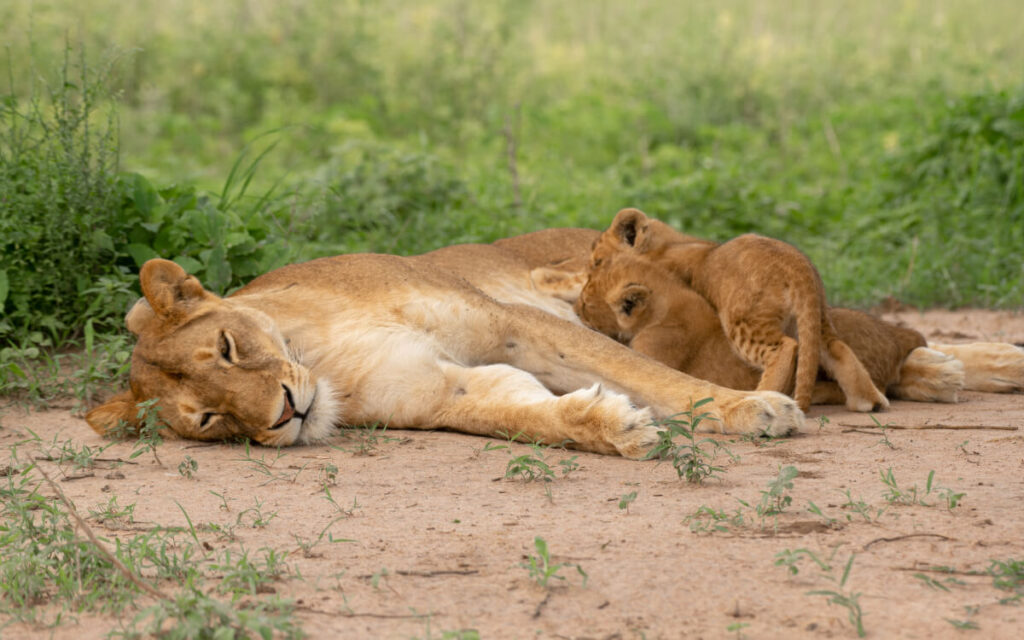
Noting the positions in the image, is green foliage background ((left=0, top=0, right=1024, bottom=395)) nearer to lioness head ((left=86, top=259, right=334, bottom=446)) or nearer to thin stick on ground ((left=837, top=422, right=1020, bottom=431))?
lioness head ((left=86, top=259, right=334, bottom=446))

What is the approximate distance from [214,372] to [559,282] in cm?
214

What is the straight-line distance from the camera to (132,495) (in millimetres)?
3350

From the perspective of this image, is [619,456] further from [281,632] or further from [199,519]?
[281,632]

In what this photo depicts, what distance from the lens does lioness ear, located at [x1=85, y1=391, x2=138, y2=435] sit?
411cm

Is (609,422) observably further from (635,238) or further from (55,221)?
(55,221)

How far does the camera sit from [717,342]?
4469 mm

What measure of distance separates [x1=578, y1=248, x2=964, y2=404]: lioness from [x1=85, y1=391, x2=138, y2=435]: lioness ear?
2.02 meters

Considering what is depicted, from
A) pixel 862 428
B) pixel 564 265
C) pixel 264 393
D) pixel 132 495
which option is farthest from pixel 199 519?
pixel 564 265

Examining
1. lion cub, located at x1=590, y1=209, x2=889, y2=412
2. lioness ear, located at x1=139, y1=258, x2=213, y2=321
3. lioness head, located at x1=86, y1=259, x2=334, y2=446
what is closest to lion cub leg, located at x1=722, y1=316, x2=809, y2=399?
lion cub, located at x1=590, y1=209, x2=889, y2=412

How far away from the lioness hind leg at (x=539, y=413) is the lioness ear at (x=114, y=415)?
113 centimetres

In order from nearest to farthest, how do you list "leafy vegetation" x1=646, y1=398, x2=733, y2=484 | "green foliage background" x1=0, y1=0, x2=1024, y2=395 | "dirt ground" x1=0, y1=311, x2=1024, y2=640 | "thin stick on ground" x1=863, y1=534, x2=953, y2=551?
1. "dirt ground" x1=0, y1=311, x2=1024, y2=640
2. "thin stick on ground" x1=863, y1=534, x2=953, y2=551
3. "leafy vegetation" x1=646, y1=398, x2=733, y2=484
4. "green foliage background" x1=0, y1=0, x2=1024, y2=395

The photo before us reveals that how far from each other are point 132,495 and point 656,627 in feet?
6.06

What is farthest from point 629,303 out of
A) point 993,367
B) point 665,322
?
point 993,367

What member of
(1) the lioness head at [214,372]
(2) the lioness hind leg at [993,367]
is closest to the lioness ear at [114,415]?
(1) the lioness head at [214,372]
